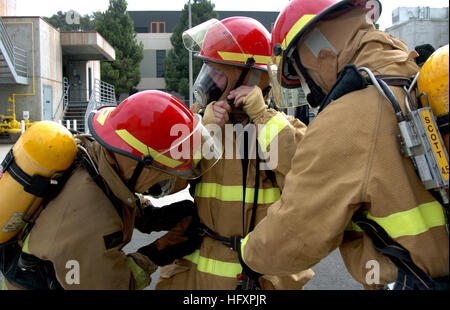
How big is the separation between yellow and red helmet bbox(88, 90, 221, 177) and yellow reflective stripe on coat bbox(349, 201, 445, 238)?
1.03 metres

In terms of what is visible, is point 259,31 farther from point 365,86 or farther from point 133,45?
point 133,45

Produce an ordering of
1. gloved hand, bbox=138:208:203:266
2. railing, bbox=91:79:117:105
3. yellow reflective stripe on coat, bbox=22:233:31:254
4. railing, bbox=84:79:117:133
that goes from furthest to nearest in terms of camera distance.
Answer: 1. railing, bbox=91:79:117:105
2. railing, bbox=84:79:117:133
3. gloved hand, bbox=138:208:203:266
4. yellow reflective stripe on coat, bbox=22:233:31:254

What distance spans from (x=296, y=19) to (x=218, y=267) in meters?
1.24

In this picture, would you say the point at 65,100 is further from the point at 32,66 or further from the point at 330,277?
the point at 330,277

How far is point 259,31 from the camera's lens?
2.23 metres

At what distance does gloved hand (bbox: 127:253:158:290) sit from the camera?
186 cm

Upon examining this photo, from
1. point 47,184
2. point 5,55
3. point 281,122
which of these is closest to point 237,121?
point 281,122

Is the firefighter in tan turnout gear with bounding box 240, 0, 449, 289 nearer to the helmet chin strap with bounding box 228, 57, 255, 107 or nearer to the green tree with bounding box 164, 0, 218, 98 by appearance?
the helmet chin strap with bounding box 228, 57, 255, 107

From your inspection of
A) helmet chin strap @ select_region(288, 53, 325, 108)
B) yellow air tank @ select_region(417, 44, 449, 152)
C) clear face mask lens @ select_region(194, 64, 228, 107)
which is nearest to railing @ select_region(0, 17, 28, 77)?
clear face mask lens @ select_region(194, 64, 228, 107)

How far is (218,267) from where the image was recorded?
6.17ft

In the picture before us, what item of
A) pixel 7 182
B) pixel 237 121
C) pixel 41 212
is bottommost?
pixel 41 212

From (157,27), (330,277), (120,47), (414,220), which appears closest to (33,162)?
(414,220)

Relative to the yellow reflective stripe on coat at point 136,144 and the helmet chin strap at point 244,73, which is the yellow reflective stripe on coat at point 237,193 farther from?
the helmet chin strap at point 244,73
